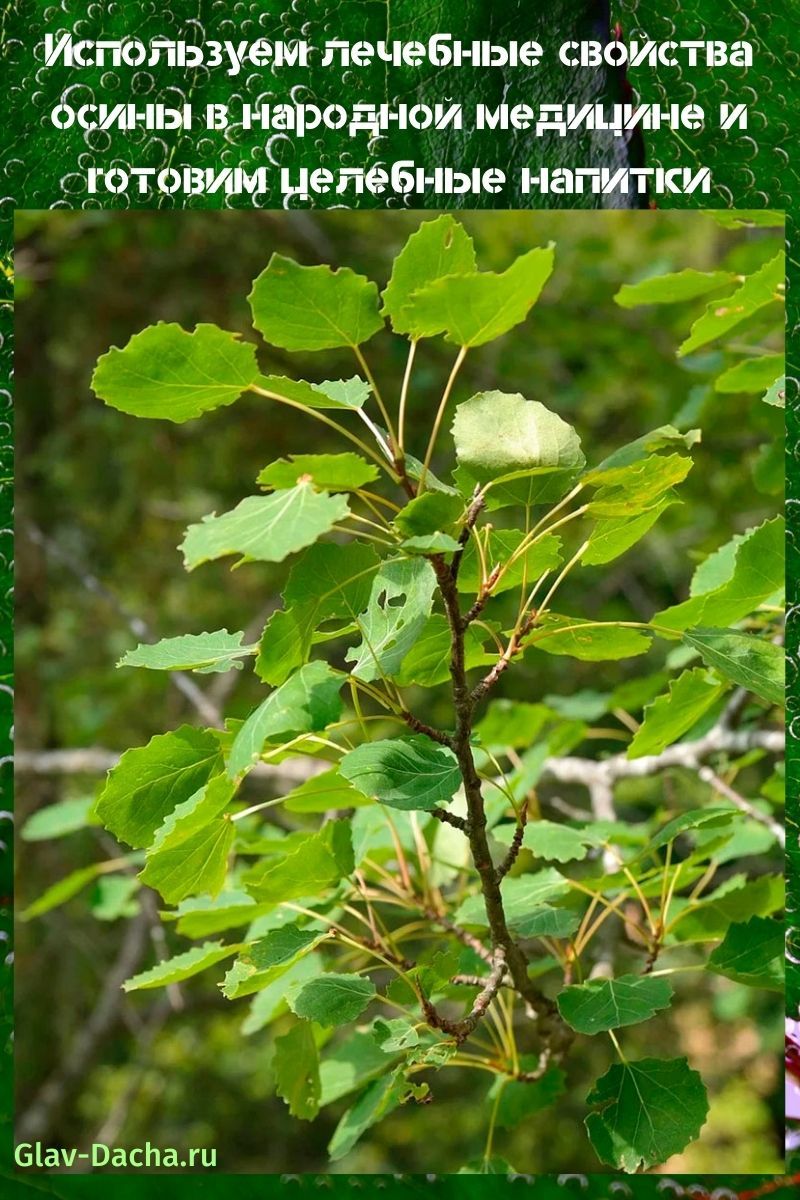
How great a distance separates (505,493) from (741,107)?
1.71ft

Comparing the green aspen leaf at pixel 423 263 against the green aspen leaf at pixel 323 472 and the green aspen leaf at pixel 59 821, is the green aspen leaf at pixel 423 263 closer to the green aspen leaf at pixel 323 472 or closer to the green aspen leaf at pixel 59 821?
the green aspen leaf at pixel 323 472

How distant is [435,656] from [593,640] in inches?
3.8

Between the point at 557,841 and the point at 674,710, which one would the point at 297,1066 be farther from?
the point at 674,710

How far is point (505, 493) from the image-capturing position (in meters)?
0.62

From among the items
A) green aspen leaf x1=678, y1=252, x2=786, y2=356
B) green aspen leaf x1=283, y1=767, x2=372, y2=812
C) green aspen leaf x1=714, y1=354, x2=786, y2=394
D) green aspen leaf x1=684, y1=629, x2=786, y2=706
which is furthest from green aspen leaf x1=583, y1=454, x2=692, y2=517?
green aspen leaf x1=714, y1=354, x2=786, y2=394

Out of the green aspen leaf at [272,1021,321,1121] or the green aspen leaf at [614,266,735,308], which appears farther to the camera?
the green aspen leaf at [614,266,735,308]

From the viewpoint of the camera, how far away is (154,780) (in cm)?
64

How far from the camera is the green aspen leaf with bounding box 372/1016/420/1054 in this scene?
25.0 inches

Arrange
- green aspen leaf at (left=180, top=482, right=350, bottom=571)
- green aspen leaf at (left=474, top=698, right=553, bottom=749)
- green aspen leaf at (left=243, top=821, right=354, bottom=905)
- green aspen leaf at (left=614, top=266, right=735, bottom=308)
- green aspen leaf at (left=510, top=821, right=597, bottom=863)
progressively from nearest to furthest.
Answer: green aspen leaf at (left=180, top=482, right=350, bottom=571), green aspen leaf at (left=243, top=821, right=354, bottom=905), green aspen leaf at (left=510, top=821, right=597, bottom=863), green aspen leaf at (left=614, top=266, right=735, bottom=308), green aspen leaf at (left=474, top=698, right=553, bottom=749)

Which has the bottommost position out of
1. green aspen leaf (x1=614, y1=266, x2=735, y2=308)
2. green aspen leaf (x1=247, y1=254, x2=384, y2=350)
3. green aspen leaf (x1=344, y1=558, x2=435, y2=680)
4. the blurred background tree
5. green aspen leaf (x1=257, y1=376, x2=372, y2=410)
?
the blurred background tree

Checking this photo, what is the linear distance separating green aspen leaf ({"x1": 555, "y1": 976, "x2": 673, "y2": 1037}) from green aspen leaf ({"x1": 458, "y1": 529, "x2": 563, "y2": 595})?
0.25m

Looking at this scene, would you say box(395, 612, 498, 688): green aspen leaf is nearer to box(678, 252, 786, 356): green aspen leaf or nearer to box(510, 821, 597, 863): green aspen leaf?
box(510, 821, 597, 863): green aspen leaf

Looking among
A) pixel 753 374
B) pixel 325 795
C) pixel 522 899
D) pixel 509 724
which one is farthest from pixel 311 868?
pixel 753 374

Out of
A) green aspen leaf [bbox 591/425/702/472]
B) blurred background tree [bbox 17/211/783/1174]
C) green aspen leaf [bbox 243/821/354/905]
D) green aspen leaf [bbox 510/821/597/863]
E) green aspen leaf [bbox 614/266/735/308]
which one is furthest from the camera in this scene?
blurred background tree [bbox 17/211/783/1174]
